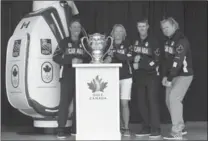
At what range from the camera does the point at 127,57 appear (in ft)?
22.7

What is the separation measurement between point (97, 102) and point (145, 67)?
34.8 inches

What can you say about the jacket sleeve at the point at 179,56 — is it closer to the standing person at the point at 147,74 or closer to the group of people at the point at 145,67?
the group of people at the point at 145,67

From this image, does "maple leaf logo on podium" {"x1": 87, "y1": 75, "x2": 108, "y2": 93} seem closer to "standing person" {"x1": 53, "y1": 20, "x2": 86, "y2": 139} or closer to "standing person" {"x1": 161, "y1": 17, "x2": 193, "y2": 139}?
"standing person" {"x1": 53, "y1": 20, "x2": 86, "y2": 139}

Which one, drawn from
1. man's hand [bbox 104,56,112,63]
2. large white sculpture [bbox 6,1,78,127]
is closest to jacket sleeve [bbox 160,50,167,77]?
man's hand [bbox 104,56,112,63]

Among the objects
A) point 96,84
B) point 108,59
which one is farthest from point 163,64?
Answer: point 96,84

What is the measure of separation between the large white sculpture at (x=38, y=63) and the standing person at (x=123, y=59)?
0.68 metres

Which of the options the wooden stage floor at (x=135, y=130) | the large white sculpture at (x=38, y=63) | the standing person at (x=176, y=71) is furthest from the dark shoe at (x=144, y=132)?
the large white sculpture at (x=38, y=63)

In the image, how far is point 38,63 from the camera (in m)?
6.98

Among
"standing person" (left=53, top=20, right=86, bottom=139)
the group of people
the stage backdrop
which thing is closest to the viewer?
the group of people

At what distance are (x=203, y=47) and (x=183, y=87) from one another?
1.93 m

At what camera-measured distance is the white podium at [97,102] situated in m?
6.36

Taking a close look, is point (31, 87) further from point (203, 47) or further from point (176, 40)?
point (203, 47)

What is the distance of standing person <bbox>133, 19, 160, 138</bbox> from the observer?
273 inches

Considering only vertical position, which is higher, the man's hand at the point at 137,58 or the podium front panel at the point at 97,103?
the man's hand at the point at 137,58
